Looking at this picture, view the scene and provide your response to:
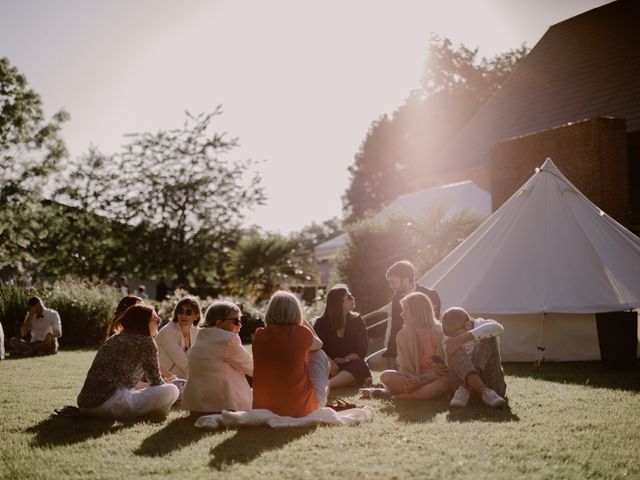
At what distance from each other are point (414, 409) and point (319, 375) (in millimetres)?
957

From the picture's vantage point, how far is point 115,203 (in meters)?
25.3

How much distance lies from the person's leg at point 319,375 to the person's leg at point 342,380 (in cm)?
168

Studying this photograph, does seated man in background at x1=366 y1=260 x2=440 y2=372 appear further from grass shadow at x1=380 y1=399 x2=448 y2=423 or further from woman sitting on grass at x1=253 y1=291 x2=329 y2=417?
woman sitting on grass at x1=253 y1=291 x2=329 y2=417

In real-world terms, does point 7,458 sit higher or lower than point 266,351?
lower

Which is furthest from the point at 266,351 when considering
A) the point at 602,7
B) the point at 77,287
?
the point at 602,7

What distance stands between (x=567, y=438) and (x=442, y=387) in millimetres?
2027

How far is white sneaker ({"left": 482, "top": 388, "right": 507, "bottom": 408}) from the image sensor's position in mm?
6117

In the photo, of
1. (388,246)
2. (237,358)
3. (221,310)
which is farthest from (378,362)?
(388,246)

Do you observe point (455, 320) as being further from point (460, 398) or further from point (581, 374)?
point (581, 374)

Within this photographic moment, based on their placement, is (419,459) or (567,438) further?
(567,438)

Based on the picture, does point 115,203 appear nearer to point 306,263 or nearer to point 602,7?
point 306,263

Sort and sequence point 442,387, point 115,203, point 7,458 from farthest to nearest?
point 115,203, point 442,387, point 7,458

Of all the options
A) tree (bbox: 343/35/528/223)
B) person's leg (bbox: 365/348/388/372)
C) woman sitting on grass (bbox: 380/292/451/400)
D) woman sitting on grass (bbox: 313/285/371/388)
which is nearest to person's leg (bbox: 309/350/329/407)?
woman sitting on grass (bbox: 380/292/451/400)

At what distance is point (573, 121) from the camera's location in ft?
67.6
